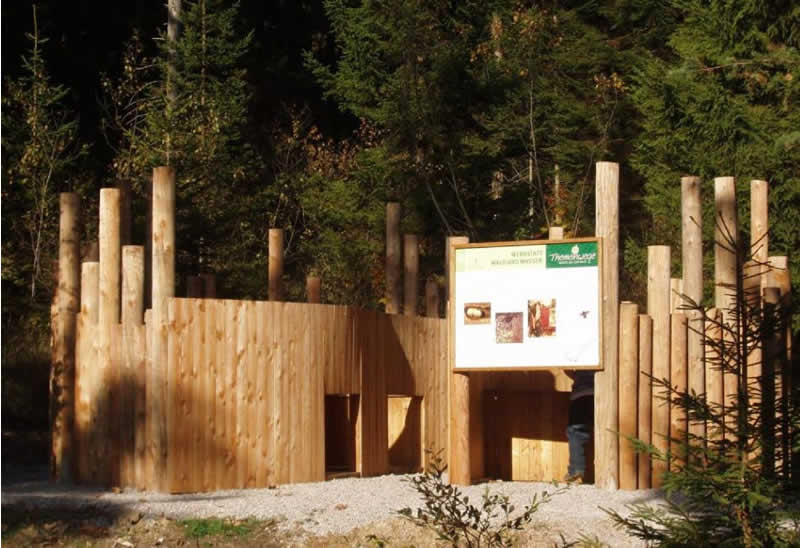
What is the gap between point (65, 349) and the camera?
15.0 metres

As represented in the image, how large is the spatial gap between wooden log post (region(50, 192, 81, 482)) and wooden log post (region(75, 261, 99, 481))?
0.49ft

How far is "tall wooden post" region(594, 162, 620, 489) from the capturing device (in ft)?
46.6

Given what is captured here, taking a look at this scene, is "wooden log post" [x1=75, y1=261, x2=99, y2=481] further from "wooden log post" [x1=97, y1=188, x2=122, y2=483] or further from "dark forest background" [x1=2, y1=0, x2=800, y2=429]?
"dark forest background" [x1=2, y1=0, x2=800, y2=429]

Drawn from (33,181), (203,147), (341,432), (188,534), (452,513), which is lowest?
(188,534)

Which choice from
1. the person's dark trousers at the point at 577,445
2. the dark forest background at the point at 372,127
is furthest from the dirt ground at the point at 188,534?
the dark forest background at the point at 372,127

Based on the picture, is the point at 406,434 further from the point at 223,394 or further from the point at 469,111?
the point at 469,111

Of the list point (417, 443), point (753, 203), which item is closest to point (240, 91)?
point (417, 443)

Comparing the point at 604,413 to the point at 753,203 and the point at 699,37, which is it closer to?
the point at 753,203

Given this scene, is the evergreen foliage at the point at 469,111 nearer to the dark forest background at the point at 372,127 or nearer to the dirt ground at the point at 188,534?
the dark forest background at the point at 372,127

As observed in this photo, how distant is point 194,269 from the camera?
74.6ft

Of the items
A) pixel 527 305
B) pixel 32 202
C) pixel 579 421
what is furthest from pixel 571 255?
pixel 32 202

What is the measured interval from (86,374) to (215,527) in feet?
12.2

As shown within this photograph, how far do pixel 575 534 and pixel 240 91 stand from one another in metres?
19.5

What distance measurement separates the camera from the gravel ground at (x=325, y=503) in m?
11.7
